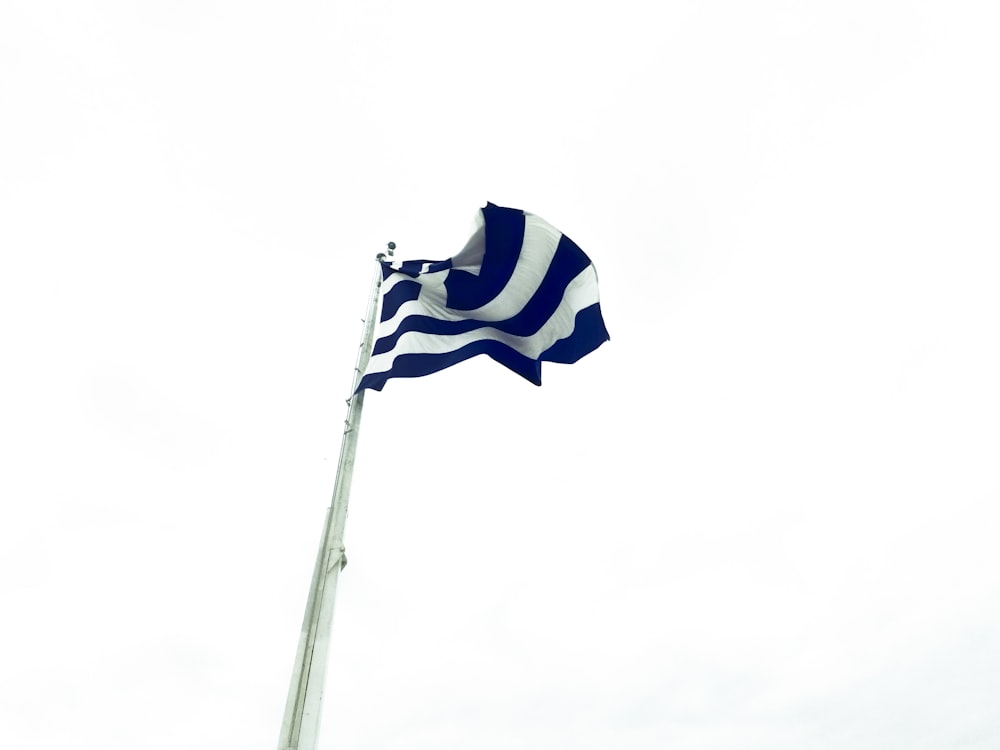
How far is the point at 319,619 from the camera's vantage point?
704cm

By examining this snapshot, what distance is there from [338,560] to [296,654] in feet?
3.20

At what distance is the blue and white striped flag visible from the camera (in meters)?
11.0

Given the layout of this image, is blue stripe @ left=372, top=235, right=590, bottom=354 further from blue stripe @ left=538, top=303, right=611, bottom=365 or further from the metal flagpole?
the metal flagpole

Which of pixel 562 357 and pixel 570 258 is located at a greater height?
pixel 570 258

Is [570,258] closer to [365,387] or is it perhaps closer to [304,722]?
[365,387]

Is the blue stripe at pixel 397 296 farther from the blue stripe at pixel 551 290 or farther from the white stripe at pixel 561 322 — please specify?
the blue stripe at pixel 551 290

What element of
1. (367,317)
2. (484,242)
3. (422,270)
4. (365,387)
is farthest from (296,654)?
(484,242)

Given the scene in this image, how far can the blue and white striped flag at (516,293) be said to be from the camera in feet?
36.1

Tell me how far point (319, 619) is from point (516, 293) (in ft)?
20.3

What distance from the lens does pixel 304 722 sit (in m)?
6.47

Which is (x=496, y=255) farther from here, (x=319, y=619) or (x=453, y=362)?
(x=319, y=619)

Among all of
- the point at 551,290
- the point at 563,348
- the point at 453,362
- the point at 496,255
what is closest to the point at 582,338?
the point at 563,348

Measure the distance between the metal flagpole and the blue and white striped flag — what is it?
2.79m

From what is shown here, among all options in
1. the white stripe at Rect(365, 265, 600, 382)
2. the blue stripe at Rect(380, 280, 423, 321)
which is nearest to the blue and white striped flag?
the white stripe at Rect(365, 265, 600, 382)
